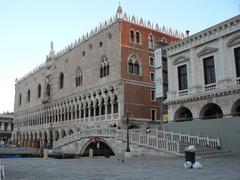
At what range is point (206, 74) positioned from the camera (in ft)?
75.3

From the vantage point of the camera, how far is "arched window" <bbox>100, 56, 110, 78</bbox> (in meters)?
34.1

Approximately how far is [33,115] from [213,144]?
40977 millimetres

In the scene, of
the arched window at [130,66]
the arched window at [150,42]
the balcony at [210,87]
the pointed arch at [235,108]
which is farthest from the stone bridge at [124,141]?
the arched window at [150,42]

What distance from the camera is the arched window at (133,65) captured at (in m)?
32.8

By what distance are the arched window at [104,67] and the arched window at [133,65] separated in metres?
2.71

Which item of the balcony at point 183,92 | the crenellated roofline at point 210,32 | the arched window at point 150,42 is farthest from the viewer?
the arched window at point 150,42

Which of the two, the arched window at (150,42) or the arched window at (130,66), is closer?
the arched window at (130,66)

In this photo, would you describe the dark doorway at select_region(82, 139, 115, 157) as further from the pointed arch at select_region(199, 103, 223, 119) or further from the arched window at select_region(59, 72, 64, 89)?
the arched window at select_region(59, 72, 64, 89)

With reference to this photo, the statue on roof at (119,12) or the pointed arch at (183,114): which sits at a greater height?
→ the statue on roof at (119,12)

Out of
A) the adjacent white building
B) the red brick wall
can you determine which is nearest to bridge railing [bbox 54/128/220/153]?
the adjacent white building

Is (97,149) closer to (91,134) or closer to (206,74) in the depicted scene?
(91,134)

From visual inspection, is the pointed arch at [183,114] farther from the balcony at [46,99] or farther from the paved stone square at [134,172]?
the balcony at [46,99]

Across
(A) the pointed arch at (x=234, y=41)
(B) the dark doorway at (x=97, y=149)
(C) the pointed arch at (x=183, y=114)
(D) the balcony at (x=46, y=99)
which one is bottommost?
(B) the dark doorway at (x=97, y=149)

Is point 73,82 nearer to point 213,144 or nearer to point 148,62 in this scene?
point 148,62
